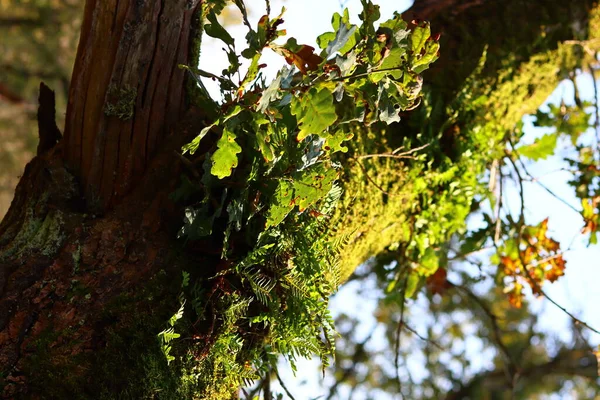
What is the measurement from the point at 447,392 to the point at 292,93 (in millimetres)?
8198

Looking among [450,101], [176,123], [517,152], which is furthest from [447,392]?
[176,123]

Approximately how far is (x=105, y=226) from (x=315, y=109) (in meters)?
0.65

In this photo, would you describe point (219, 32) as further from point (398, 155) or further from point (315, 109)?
point (398, 155)

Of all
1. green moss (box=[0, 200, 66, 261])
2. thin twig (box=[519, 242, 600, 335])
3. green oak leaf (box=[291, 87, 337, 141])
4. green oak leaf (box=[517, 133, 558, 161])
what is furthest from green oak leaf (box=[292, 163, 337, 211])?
green oak leaf (box=[517, 133, 558, 161])

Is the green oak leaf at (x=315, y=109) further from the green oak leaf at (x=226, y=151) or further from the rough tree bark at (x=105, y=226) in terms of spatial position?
the rough tree bark at (x=105, y=226)

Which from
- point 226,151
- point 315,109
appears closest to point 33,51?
point 226,151

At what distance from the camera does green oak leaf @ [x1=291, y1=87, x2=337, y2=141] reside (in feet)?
3.92

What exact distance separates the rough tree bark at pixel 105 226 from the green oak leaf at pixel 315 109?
475 millimetres

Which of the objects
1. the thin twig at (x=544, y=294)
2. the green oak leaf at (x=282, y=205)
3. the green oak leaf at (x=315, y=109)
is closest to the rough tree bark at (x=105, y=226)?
the green oak leaf at (x=282, y=205)

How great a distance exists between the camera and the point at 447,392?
28.2 feet

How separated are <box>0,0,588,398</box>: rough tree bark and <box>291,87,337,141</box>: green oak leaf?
47 cm

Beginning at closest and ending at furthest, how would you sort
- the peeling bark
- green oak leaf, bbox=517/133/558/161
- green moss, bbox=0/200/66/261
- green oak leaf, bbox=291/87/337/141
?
green oak leaf, bbox=291/87/337/141, green moss, bbox=0/200/66/261, the peeling bark, green oak leaf, bbox=517/133/558/161

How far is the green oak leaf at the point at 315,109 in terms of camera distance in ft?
3.92

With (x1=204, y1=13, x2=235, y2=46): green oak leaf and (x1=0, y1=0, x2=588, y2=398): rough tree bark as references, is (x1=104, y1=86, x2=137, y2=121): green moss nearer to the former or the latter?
(x1=0, y1=0, x2=588, y2=398): rough tree bark
